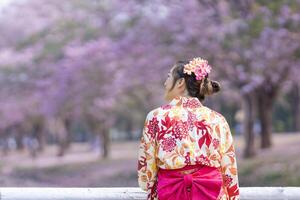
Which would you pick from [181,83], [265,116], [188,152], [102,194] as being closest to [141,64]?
[265,116]

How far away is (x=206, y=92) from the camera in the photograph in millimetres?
3004

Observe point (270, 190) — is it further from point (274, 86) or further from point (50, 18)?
point (50, 18)

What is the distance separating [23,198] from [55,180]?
15573 millimetres

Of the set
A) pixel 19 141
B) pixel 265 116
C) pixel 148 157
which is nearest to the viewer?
pixel 148 157

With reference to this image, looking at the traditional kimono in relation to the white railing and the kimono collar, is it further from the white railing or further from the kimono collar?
the white railing

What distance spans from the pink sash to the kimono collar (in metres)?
0.30

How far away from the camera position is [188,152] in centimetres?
289

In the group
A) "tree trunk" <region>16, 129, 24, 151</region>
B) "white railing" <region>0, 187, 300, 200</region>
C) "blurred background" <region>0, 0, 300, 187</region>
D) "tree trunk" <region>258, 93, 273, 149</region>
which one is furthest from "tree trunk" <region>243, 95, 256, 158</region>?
"tree trunk" <region>16, 129, 24, 151</region>

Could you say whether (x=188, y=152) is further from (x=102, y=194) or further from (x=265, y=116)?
(x=265, y=116)

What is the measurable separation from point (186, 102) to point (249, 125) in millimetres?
15125

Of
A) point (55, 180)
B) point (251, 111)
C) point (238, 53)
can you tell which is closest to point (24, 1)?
point (55, 180)

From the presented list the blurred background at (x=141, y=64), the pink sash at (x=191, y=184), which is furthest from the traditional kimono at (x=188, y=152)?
the blurred background at (x=141, y=64)

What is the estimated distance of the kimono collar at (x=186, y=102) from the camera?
2943 mm

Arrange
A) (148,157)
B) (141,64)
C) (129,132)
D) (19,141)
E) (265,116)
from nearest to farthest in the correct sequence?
1. (148,157)
2. (141,64)
3. (265,116)
4. (19,141)
5. (129,132)
